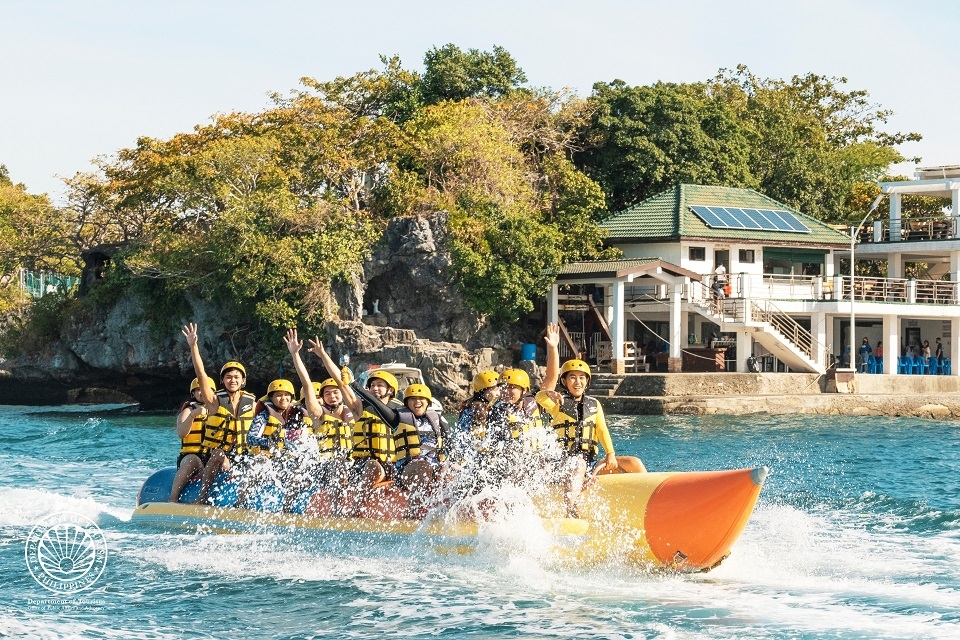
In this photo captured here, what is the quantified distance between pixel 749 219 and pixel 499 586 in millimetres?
29839

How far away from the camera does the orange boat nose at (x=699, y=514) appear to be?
10.9m

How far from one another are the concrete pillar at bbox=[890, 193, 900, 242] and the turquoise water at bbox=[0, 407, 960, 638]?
25134 millimetres

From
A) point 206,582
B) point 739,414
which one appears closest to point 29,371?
point 739,414

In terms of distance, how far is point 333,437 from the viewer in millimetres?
13125

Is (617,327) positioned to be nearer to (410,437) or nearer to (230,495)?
(230,495)

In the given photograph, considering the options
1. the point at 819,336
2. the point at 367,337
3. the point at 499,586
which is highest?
the point at 819,336

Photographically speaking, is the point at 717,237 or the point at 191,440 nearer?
the point at 191,440

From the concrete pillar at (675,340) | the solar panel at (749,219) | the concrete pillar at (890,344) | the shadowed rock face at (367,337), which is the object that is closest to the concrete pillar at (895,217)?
the solar panel at (749,219)

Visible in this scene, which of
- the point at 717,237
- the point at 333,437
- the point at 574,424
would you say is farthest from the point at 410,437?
the point at 717,237

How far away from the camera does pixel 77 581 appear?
11945 millimetres

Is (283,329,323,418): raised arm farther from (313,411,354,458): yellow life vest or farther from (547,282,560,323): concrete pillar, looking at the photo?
(547,282,560,323): concrete pillar

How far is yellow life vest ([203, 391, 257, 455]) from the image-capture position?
44.1ft

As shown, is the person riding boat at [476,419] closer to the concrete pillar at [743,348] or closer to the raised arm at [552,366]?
the raised arm at [552,366]

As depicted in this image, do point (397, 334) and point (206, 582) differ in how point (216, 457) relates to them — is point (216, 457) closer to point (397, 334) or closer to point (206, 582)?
point (206, 582)
